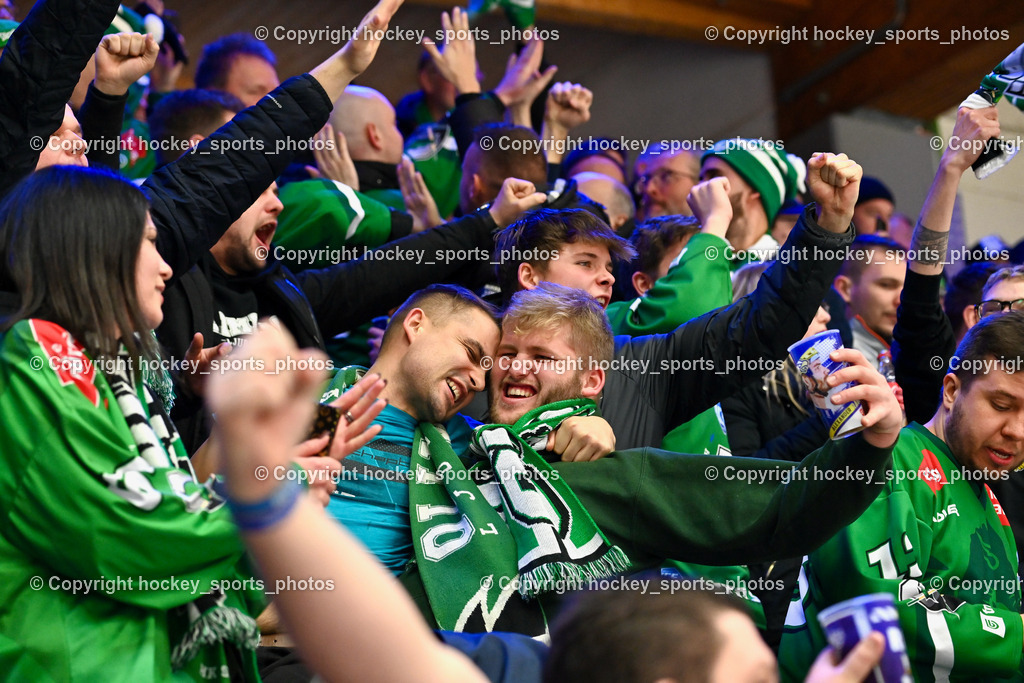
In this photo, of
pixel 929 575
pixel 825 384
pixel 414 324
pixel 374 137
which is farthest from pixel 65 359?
pixel 374 137

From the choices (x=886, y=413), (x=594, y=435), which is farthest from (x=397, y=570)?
(x=886, y=413)

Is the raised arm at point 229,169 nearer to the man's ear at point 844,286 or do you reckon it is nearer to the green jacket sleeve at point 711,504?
the green jacket sleeve at point 711,504

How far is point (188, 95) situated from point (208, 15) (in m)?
2.91

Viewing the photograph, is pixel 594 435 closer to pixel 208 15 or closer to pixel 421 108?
pixel 421 108

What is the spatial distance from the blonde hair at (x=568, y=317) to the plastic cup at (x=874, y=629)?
54.9 inches

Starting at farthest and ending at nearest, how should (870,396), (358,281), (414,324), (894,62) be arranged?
(894,62)
(358,281)
(414,324)
(870,396)

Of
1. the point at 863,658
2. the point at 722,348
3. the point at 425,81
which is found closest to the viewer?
the point at 863,658

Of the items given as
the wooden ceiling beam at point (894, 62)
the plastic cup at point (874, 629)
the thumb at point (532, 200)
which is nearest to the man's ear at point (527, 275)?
the thumb at point (532, 200)

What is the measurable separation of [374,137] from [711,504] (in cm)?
239

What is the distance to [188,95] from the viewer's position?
3396 millimetres

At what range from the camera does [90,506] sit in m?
1.56

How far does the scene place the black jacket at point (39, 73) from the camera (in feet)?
7.03

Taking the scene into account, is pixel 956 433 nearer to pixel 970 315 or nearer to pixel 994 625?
pixel 994 625

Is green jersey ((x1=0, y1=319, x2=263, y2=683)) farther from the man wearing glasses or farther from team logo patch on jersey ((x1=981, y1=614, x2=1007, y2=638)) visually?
the man wearing glasses
